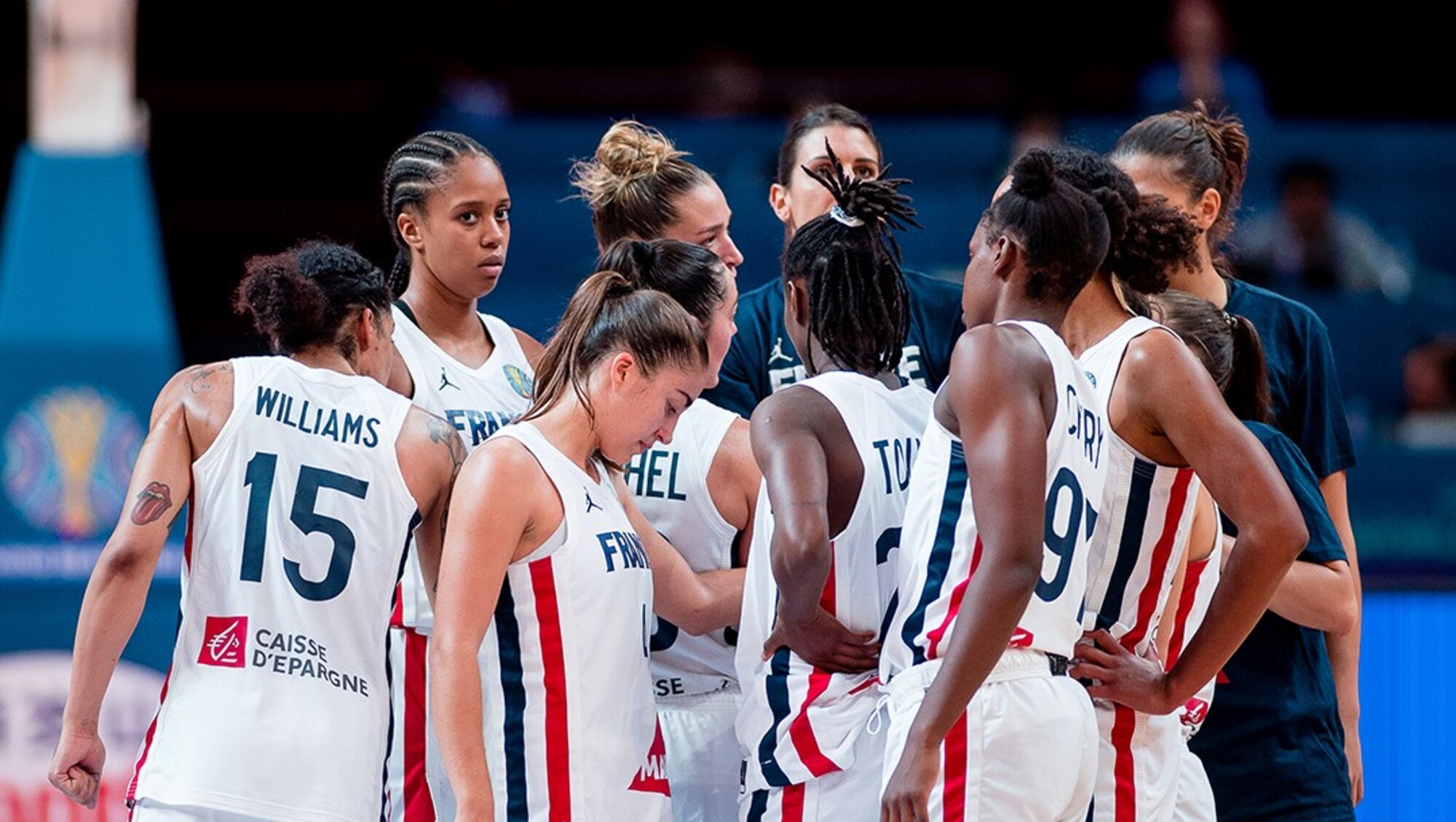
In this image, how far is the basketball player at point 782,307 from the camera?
171 inches

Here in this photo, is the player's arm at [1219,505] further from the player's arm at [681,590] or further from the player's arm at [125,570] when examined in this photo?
the player's arm at [125,570]

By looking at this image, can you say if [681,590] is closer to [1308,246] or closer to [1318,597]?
[1318,597]

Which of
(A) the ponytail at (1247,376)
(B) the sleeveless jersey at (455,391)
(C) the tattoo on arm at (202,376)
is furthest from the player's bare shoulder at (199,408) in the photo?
(A) the ponytail at (1247,376)

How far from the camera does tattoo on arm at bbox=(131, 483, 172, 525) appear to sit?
140 inches

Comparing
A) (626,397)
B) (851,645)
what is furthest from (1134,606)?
(626,397)

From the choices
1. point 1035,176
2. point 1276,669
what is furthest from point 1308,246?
point 1035,176

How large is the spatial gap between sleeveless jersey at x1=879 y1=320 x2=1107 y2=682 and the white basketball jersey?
1161mm

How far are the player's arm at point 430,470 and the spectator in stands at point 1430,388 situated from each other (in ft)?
19.1

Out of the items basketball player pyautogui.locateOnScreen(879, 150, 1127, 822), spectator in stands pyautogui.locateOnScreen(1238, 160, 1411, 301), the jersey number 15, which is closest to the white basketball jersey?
the jersey number 15

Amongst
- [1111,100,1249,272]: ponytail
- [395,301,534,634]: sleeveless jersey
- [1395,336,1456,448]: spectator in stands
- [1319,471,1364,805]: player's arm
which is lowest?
[1319,471,1364,805]: player's arm

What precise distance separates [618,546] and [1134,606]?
0.96 m

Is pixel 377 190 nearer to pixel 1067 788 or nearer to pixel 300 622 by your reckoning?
pixel 300 622

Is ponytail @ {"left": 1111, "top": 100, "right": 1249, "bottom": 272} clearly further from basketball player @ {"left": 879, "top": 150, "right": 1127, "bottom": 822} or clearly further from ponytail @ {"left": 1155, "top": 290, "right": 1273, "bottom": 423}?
basketball player @ {"left": 879, "top": 150, "right": 1127, "bottom": 822}

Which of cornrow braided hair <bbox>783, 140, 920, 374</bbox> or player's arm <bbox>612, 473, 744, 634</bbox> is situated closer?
cornrow braided hair <bbox>783, 140, 920, 374</bbox>
